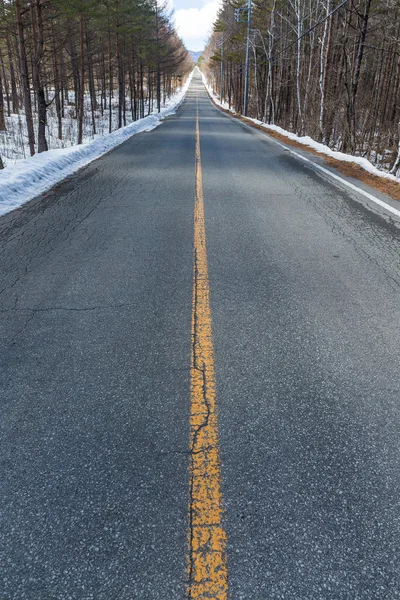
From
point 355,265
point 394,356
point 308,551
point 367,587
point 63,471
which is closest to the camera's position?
point 367,587

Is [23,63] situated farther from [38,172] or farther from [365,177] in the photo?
[365,177]

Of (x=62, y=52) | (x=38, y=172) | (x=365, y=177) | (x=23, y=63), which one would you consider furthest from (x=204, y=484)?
(x=62, y=52)

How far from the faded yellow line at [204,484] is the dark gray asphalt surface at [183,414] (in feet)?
0.15

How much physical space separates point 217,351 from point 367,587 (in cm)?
161

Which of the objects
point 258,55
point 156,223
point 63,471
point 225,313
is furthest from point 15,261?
point 258,55

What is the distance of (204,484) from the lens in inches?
71.5

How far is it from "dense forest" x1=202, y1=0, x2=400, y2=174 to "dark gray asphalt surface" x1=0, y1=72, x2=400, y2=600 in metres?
10.2

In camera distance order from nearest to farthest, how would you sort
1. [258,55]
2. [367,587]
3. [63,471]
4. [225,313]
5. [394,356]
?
[367,587] < [63,471] < [394,356] < [225,313] < [258,55]

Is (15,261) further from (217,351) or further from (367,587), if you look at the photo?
(367,587)

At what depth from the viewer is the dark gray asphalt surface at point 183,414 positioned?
4.95 ft

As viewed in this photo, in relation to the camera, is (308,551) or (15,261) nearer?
(308,551)

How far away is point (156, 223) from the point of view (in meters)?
5.79

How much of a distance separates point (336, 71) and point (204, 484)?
2432cm

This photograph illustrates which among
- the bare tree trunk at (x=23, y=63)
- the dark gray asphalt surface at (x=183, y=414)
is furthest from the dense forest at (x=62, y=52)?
the dark gray asphalt surface at (x=183, y=414)
